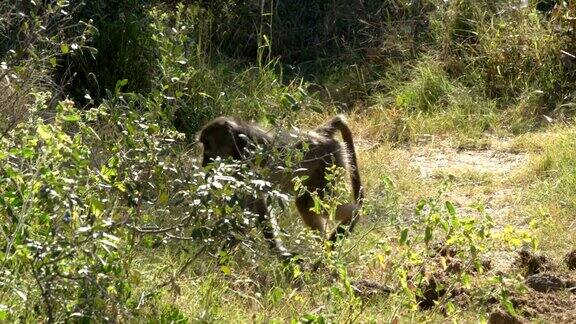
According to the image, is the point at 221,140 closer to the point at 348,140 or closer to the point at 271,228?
the point at 348,140

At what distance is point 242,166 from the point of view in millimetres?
4785

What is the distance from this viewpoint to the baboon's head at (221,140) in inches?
284

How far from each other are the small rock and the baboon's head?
2023 millimetres

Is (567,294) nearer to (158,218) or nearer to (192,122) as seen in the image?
(158,218)

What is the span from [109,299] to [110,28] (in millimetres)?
5363

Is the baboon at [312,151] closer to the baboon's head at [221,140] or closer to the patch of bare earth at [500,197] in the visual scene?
the baboon's head at [221,140]

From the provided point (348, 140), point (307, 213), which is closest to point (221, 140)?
point (307, 213)

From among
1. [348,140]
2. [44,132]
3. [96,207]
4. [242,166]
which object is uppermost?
[44,132]

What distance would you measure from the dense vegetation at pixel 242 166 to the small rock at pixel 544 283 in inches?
10.6

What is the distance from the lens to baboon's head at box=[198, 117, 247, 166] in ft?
23.6

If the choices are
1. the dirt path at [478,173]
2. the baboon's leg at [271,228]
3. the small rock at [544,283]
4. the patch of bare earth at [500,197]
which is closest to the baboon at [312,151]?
the baboon's leg at [271,228]

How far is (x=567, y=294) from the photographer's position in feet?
20.5

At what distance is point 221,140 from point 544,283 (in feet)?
7.36

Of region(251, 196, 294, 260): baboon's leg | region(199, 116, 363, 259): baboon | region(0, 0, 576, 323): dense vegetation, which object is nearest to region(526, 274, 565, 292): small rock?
region(0, 0, 576, 323): dense vegetation
